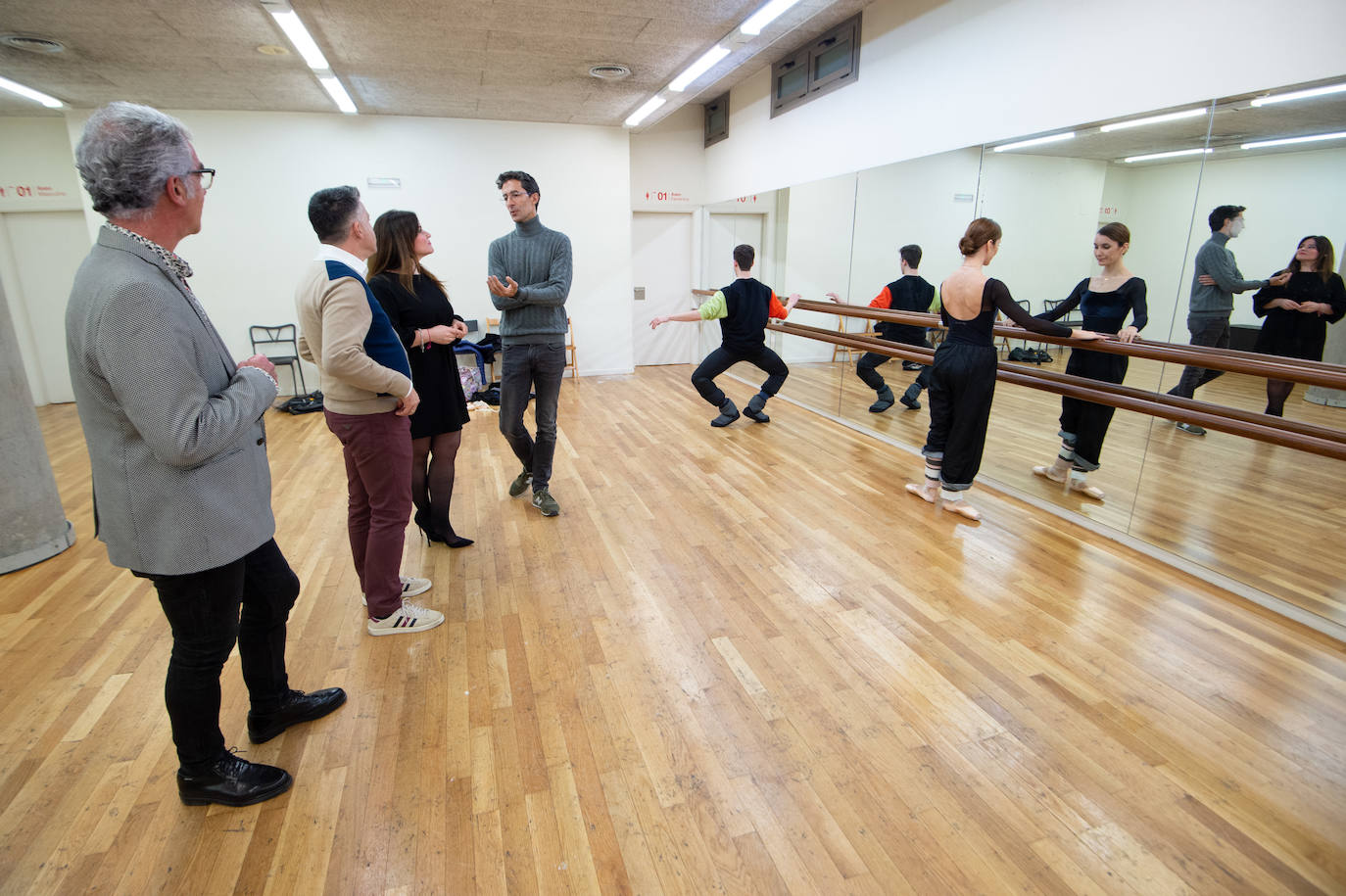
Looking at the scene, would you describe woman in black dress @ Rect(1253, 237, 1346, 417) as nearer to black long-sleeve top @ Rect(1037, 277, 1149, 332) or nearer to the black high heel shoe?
black long-sleeve top @ Rect(1037, 277, 1149, 332)

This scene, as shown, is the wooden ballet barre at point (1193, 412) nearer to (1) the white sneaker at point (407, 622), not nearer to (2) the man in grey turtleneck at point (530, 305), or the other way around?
(2) the man in grey turtleneck at point (530, 305)

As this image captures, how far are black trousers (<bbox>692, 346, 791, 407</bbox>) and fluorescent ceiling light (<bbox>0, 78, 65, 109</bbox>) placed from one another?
21.9 feet

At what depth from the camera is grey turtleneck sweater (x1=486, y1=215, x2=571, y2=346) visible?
A: 350cm

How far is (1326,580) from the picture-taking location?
289cm

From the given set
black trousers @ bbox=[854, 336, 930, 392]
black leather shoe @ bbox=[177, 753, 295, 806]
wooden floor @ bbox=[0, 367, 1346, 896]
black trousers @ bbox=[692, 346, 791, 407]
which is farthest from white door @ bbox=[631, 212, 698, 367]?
black leather shoe @ bbox=[177, 753, 295, 806]

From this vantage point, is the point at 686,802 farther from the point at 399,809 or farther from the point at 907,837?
the point at 399,809

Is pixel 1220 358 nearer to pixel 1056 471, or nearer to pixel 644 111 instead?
pixel 1056 471

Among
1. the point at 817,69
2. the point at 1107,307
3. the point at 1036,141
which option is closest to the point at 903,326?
the point at 1036,141

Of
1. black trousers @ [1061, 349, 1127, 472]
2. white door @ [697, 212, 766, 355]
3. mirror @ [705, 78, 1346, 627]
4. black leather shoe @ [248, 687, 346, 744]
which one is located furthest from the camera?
white door @ [697, 212, 766, 355]

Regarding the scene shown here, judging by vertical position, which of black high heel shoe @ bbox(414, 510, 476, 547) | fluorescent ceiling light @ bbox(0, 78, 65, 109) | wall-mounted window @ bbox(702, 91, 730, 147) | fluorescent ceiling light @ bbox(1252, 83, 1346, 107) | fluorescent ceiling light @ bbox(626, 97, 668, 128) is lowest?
black high heel shoe @ bbox(414, 510, 476, 547)

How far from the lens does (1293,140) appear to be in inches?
111

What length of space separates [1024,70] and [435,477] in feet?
14.5

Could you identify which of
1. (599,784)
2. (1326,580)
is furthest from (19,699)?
(1326,580)

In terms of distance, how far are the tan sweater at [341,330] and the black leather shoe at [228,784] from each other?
1152mm
